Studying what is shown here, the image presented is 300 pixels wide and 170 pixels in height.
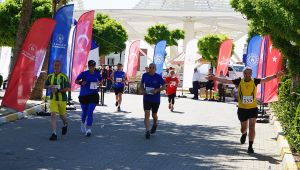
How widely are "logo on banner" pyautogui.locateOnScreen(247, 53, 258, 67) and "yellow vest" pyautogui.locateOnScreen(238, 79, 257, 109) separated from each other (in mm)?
6496

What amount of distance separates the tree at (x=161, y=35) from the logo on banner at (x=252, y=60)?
1759 inches

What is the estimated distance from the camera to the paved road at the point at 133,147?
976 cm

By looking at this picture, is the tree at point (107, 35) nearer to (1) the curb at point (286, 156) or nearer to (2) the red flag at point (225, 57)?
(2) the red flag at point (225, 57)

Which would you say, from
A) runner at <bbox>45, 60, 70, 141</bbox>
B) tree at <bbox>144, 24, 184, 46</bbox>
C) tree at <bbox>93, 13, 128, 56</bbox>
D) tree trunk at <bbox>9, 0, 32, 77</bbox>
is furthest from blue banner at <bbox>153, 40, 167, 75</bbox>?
tree at <bbox>144, 24, 184, 46</bbox>

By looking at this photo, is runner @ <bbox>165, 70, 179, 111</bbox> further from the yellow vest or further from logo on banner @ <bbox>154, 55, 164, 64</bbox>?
the yellow vest

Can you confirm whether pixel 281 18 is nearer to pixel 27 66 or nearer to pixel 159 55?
pixel 27 66

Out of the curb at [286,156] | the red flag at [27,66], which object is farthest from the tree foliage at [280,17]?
the red flag at [27,66]

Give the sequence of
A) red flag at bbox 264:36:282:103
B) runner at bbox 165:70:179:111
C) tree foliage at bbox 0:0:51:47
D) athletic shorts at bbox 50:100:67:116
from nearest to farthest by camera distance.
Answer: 1. athletic shorts at bbox 50:100:67:116
2. red flag at bbox 264:36:282:103
3. runner at bbox 165:70:179:111
4. tree foliage at bbox 0:0:51:47

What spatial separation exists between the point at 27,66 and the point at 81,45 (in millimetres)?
5476

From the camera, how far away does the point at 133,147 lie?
1166cm

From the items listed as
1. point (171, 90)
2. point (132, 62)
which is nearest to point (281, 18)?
point (171, 90)

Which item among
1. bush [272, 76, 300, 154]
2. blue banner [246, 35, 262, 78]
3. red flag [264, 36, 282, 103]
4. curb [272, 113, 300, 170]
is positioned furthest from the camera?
blue banner [246, 35, 262, 78]

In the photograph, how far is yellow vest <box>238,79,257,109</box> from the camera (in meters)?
11.6

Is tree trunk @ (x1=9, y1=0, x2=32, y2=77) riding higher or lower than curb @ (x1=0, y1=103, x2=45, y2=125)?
higher
